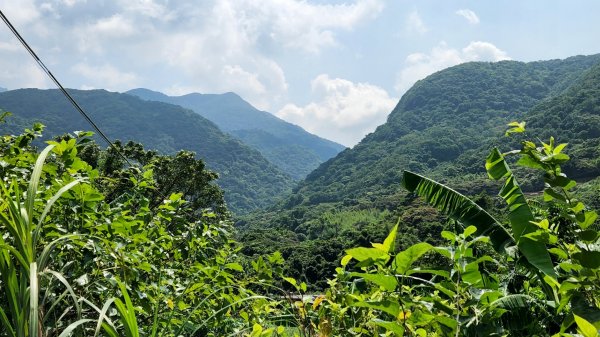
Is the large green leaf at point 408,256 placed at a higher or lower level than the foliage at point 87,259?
higher

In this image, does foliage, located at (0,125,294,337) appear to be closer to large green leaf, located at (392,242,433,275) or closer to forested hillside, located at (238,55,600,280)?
large green leaf, located at (392,242,433,275)

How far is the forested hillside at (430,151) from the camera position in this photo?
5743cm

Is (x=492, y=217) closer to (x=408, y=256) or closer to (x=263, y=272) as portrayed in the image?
(x=263, y=272)

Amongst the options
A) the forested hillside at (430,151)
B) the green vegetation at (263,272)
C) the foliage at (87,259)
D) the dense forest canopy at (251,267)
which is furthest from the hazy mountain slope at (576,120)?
the foliage at (87,259)

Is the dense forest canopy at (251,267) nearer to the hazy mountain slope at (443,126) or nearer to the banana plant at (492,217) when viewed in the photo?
the banana plant at (492,217)

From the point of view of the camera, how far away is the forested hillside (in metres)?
57.4

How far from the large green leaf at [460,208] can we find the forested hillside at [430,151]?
31.7 metres

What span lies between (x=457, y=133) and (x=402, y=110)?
1710 inches

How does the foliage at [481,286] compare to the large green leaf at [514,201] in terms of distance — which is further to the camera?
the large green leaf at [514,201]

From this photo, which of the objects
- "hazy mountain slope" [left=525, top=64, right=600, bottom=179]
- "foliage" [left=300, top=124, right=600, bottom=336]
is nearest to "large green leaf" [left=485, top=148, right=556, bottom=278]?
"foliage" [left=300, top=124, right=600, bottom=336]

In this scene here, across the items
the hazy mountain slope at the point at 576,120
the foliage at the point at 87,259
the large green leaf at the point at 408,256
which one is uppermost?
the hazy mountain slope at the point at 576,120

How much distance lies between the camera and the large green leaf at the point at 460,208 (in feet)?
9.40

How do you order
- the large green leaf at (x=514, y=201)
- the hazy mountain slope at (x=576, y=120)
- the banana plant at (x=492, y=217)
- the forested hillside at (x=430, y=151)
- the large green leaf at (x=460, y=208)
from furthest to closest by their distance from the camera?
the hazy mountain slope at (x=576, y=120) → the forested hillside at (x=430, y=151) → the large green leaf at (x=460, y=208) → the large green leaf at (x=514, y=201) → the banana plant at (x=492, y=217)

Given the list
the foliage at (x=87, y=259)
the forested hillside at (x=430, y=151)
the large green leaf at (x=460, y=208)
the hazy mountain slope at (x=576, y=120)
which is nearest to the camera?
the foliage at (x=87, y=259)
